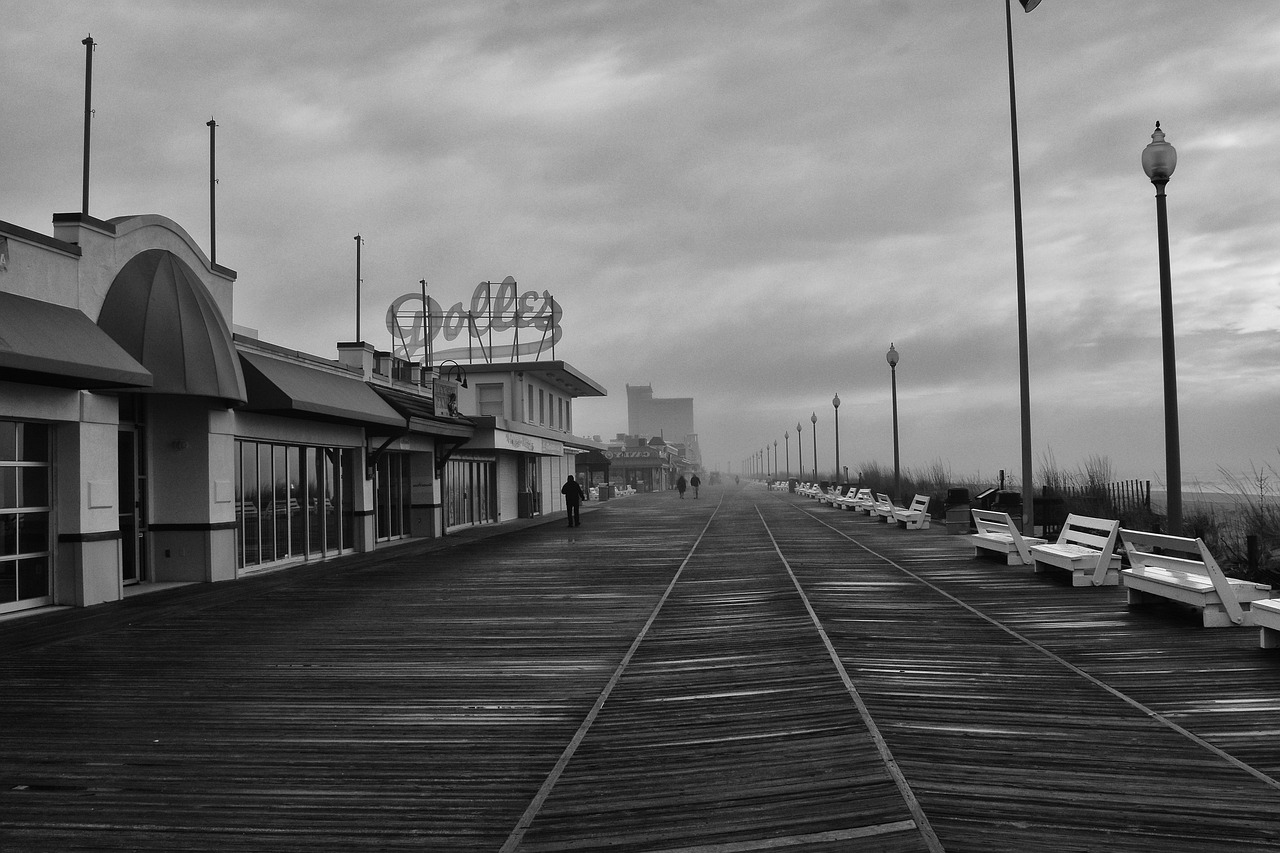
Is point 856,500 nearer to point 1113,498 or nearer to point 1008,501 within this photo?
point 1008,501

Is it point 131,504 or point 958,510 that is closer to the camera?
point 131,504

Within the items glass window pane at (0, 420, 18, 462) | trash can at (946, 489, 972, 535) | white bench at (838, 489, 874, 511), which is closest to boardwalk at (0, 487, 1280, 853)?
glass window pane at (0, 420, 18, 462)

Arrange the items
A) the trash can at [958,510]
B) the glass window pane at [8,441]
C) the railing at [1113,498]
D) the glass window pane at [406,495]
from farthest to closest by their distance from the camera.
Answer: the glass window pane at [406,495]
the trash can at [958,510]
the railing at [1113,498]
the glass window pane at [8,441]

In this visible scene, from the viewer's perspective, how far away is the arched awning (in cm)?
1382

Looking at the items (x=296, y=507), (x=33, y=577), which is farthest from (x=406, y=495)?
(x=33, y=577)

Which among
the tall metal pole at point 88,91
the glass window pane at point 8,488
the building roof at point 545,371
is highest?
the tall metal pole at point 88,91

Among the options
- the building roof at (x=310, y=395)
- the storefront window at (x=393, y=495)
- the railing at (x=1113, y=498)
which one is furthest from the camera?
the storefront window at (x=393, y=495)

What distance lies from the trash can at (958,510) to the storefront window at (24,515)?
2013 cm

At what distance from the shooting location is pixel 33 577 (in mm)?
12688

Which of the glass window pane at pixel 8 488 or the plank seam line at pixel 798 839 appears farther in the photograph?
the glass window pane at pixel 8 488

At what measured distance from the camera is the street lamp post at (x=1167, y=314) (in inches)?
497

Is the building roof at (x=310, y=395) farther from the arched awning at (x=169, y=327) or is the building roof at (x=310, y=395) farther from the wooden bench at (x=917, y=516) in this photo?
the wooden bench at (x=917, y=516)

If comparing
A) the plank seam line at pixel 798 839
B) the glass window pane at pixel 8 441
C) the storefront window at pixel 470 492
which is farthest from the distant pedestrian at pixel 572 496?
the plank seam line at pixel 798 839

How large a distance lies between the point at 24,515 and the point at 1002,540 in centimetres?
1445
